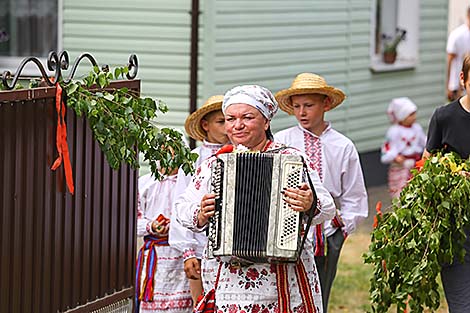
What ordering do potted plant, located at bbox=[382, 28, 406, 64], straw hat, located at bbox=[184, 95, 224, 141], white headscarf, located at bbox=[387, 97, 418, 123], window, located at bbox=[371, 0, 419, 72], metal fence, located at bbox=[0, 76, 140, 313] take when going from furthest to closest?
window, located at bbox=[371, 0, 419, 72] < potted plant, located at bbox=[382, 28, 406, 64] < white headscarf, located at bbox=[387, 97, 418, 123] < straw hat, located at bbox=[184, 95, 224, 141] < metal fence, located at bbox=[0, 76, 140, 313]

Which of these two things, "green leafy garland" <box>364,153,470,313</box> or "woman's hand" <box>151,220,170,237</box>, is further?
"woman's hand" <box>151,220,170,237</box>

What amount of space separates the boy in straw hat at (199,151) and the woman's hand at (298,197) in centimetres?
122

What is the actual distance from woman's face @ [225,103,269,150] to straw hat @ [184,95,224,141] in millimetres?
1006

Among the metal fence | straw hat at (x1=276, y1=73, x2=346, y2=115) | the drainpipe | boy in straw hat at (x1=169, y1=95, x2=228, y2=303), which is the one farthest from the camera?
the drainpipe

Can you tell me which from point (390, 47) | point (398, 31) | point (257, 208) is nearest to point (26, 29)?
point (390, 47)

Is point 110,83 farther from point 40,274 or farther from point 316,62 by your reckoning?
point 316,62

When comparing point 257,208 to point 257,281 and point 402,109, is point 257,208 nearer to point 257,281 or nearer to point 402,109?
point 257,281

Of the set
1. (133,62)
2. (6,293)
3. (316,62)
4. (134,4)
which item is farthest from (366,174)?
(6,293)

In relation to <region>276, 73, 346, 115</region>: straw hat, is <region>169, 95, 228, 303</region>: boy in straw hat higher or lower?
lower

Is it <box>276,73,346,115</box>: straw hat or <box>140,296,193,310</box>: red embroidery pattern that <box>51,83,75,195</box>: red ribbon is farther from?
<box>276,73,346,115</box>: straw hat

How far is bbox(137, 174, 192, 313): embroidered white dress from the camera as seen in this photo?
23.5ft

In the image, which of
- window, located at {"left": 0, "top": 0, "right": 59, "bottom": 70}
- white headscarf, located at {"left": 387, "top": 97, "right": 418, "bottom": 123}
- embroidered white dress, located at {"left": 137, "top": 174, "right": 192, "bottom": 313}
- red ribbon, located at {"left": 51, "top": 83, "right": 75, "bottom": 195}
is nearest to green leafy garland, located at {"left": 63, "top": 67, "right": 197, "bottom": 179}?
red ribbon, located at {"left": 51, "top": 83, "right": 75, "bottom": 195}

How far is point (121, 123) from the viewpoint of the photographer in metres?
5.70

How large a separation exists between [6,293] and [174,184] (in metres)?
2.03
